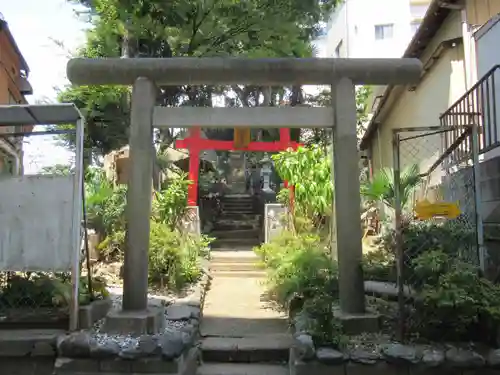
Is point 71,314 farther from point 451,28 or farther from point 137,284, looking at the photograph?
point 451,28

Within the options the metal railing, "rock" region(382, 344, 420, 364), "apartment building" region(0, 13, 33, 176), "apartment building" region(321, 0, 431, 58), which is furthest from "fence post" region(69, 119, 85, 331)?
"apartment building" region(321, 0, 431, 58)

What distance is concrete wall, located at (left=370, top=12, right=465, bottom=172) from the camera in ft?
31.7

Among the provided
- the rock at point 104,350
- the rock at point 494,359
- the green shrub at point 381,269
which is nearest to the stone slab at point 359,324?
the rock at point 494,359

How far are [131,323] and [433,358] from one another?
10.6 ft

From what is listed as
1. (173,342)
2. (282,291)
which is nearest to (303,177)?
(282,291)

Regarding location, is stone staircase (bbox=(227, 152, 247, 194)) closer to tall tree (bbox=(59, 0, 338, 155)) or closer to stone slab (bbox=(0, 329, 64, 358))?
tall tree (bbox=(59, 0, 338, 155))

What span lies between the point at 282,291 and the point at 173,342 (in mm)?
3209

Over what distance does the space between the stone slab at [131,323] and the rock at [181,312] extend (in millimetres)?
833

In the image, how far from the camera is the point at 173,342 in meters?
5.16

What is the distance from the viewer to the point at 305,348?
4.90 meters

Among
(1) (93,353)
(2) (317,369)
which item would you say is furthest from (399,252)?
(1) (93,353)

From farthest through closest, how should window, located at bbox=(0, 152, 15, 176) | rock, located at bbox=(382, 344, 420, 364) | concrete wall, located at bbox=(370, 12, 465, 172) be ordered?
concrete wall, located at bbox=(370, 12, 465, 172)
window, located at bbox=(0, 152, 15, 176)
rock, located at bbox=(382, 344, 420, 364)

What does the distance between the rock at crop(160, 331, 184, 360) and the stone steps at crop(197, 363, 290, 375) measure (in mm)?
622

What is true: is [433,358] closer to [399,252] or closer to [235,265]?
[399,252]
